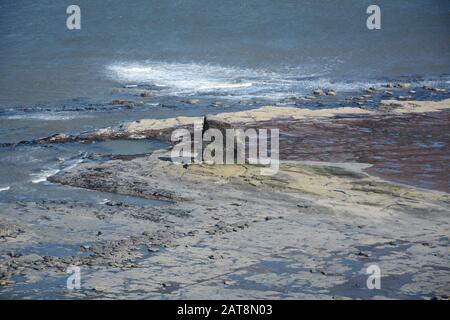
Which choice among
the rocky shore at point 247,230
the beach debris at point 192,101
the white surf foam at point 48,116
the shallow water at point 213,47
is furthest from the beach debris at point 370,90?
the white surf foam at point 48,116

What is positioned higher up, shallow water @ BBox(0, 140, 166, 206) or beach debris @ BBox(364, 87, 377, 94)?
beach debris @ BBox(364, 87, 377, 94)

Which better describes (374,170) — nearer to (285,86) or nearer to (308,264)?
(308,264)

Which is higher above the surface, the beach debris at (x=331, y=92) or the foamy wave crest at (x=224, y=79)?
the foamy wave crest at (x=224, y=79)

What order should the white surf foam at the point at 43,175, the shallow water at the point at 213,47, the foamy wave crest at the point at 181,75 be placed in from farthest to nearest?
the shallow water at the point at 213,47 < the foamy wave crest at the point at 181,75 < the white surf foam at the point at 43,175

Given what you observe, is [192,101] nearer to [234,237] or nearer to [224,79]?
[224,79]

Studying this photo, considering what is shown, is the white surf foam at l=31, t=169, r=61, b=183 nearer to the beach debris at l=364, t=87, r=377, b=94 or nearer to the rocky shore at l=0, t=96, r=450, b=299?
the rocky shore at l=0, t=96, r=450, b=299

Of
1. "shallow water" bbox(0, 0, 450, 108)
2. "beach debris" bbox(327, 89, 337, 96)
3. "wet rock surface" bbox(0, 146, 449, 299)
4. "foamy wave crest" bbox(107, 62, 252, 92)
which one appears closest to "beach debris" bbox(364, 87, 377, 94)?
"beach debris" bbox(327, 89, 337, 96)

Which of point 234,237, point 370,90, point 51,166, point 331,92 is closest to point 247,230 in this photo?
point 234,237

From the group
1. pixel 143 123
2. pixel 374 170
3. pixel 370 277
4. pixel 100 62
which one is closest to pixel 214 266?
pixel 370 277

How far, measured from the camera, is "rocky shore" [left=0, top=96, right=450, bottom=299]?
37.0 ft

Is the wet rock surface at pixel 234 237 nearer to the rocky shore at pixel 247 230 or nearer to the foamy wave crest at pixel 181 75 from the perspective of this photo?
the rocky shore at pixel 247 230

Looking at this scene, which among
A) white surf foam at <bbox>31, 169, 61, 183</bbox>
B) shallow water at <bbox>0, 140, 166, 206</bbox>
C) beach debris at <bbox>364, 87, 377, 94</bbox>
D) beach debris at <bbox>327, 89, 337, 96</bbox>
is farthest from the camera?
beach debris at <bbox>364, 87, 377, 94</bbox>

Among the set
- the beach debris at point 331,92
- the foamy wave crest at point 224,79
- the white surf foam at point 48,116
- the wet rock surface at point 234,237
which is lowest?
the wet rock surface at point 234,237

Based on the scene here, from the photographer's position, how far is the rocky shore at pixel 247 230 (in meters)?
11.3
